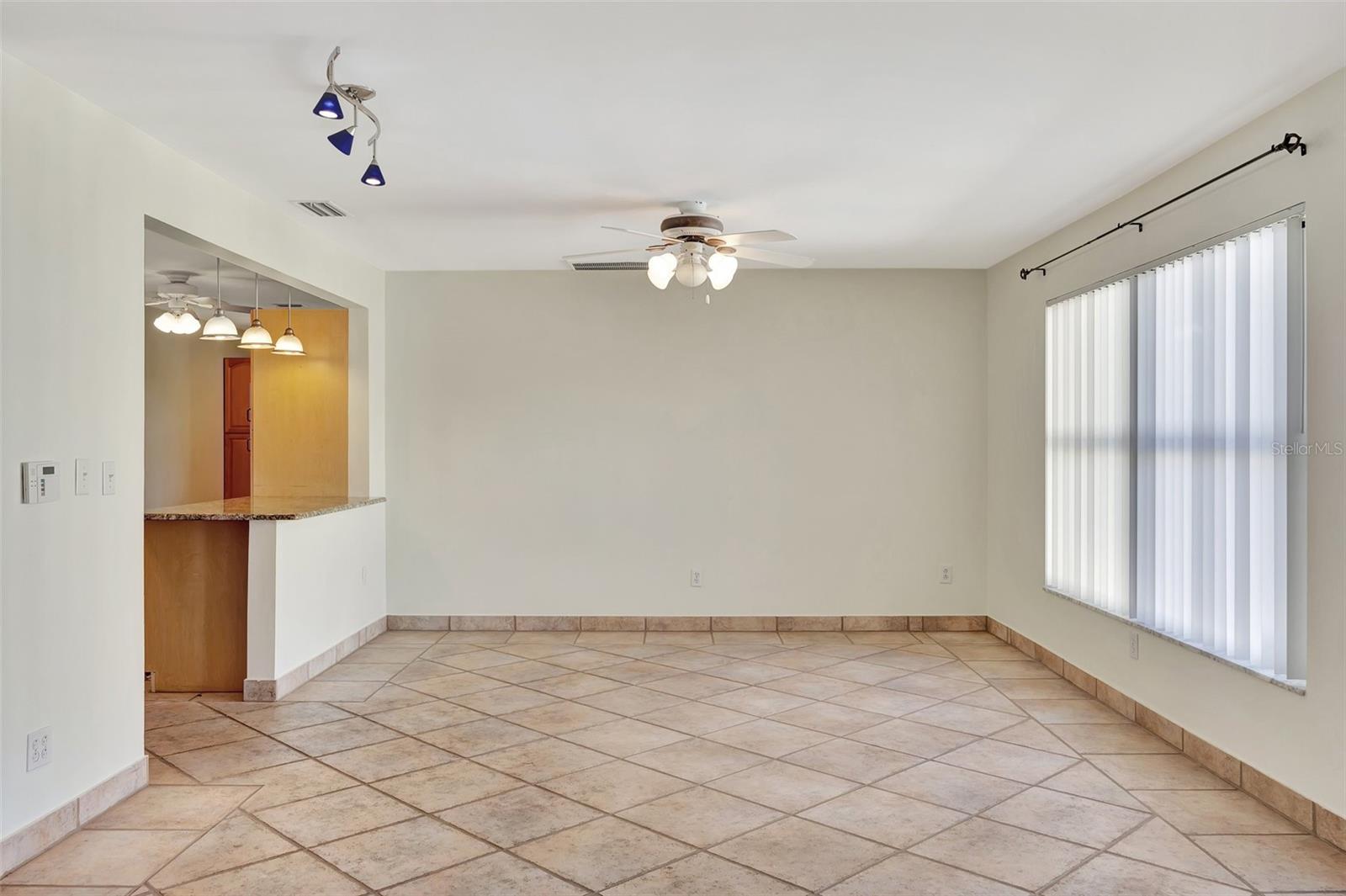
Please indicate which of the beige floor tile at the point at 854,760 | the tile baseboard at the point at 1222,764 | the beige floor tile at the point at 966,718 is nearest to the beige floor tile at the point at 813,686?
the beige floor tile at the point at 966,718

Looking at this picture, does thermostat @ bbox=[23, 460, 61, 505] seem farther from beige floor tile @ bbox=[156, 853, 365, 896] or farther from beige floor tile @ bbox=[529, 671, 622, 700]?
beige floor tile @ bbox=[529, 671, 622, 700]

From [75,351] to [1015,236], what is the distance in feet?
16.0

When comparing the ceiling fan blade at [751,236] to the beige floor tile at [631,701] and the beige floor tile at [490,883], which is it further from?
the beige floor tile at [490,883]

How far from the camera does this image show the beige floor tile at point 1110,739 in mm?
3932

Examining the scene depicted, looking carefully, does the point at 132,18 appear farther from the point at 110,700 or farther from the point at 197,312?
the point at 197,312

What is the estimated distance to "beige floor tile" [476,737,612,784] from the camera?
364 cm

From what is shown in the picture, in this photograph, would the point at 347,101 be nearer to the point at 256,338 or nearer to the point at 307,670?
the point at 256,338

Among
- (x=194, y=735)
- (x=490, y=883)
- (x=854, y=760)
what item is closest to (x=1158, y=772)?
(x=854, y=760)

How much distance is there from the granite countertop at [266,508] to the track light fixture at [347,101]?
7.76 ft

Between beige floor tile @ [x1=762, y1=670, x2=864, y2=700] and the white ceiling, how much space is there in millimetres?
2635

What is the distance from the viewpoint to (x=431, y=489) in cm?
652

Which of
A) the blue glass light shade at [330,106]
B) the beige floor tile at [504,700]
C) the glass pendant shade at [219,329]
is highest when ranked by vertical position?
the blue glass light shade at [330,106]

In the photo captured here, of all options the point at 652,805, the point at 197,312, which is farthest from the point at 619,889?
the point at 197,312

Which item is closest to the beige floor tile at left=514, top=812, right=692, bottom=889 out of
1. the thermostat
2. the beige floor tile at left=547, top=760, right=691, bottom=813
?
the beige floor tile at left=547, top=760, right=691, bottom=813
